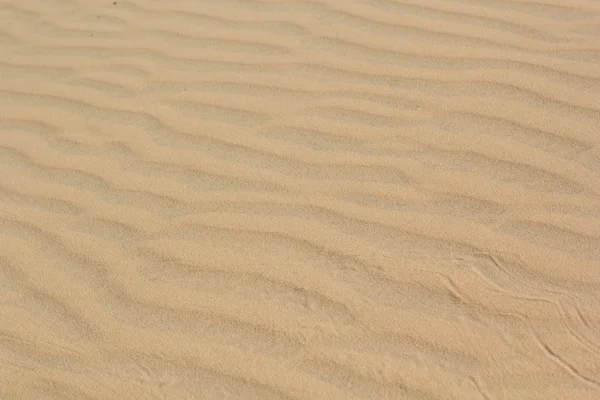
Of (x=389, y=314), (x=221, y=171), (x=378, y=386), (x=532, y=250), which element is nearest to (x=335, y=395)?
(x=378, y=386)

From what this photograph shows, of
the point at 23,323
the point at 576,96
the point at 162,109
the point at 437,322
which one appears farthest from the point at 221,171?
the point at 576,96

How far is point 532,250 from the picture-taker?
2.16m

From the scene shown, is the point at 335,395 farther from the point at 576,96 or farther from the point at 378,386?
the point at 576,96

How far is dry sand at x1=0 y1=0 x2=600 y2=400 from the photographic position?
6.39 ft

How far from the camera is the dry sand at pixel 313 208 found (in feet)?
6.39

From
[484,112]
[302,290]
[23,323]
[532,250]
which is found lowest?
[23,323]

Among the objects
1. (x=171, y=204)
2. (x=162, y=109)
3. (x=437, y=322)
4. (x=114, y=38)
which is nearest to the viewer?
(x=437, y=322)

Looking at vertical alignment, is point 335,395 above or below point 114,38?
below

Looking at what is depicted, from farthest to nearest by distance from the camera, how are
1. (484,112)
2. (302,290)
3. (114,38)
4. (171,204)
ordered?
(114,38) < (484,112) < (171,204) < (302,290)

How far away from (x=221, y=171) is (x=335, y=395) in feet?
3.35

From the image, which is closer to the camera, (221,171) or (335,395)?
(335,395)

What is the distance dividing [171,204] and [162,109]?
2.13ft

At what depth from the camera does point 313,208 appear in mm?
2432

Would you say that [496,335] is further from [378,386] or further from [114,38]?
[114,38]
